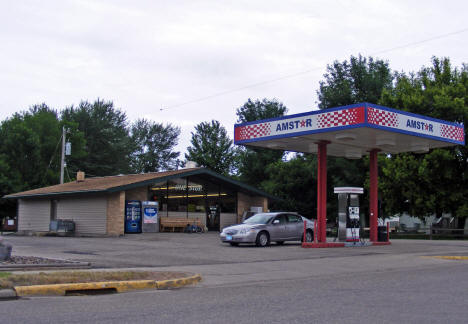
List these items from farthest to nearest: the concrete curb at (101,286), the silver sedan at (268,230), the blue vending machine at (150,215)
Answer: the blue vending machine at (150,215)
the silver sedan at (268,230)
the concrete curb at (101,286)

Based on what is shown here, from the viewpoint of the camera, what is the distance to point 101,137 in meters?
71.0

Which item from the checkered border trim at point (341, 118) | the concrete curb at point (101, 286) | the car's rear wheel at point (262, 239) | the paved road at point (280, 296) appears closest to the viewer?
the paved road at point (280, 296)

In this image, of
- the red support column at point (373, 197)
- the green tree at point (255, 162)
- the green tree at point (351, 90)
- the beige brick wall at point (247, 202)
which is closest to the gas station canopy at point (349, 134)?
the red support column at point (373, 197)

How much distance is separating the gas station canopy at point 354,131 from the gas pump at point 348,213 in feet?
6.88

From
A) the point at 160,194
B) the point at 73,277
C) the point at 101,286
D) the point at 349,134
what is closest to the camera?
the point at 101,286

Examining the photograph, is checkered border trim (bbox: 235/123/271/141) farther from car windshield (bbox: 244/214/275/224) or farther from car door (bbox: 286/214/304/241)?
car door (bbox: 286/214/304/241)

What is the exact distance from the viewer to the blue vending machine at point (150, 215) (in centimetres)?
3050

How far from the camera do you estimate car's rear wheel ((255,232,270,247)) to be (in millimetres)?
21255

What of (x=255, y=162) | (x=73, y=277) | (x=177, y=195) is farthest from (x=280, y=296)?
(x=255, y=162)

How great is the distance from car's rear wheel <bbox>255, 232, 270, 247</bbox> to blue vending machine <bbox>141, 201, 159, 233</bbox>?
10.8 m

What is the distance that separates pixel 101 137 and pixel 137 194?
4196 cm

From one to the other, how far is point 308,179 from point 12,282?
44626mm

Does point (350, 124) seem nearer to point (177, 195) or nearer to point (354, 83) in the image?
point (177, 195)

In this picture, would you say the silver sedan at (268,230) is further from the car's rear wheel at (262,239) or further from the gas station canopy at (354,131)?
the gas station canopy at (354,131)
